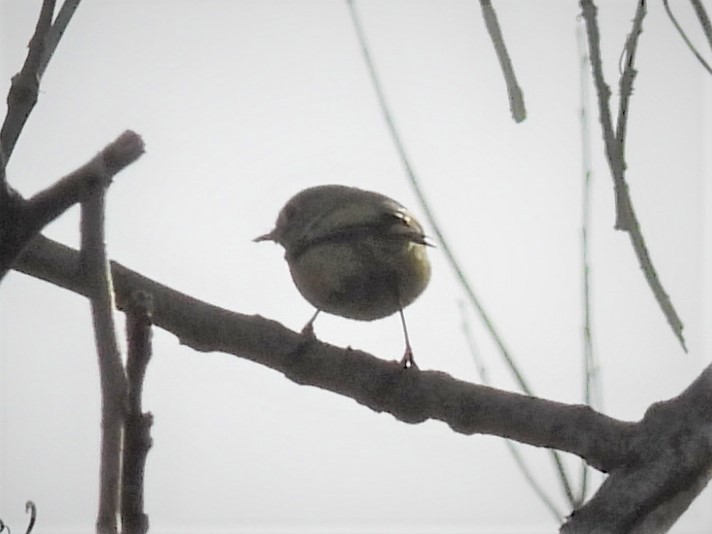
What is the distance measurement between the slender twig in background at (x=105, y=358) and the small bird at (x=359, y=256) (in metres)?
1.21

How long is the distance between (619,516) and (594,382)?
0.49 meters

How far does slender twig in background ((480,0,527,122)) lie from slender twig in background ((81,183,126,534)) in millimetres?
611

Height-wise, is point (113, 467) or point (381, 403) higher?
point (381, 403)

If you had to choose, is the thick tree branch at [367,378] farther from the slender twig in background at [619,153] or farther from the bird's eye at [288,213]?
the bird's eye at [288,213]

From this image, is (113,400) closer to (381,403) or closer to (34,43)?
(34,43)

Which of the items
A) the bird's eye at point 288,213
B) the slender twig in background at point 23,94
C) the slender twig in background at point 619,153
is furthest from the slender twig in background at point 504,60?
the bird's eye at point 288,213

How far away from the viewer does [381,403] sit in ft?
3.76

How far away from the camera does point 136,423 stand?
1.18 feet

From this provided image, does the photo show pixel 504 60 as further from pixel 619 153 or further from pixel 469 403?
pixel 469 403

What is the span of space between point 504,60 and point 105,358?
645 millimetres

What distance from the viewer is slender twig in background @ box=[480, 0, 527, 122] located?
89cm

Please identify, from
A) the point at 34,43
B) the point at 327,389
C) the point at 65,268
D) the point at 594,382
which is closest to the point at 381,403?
the point at 327,389

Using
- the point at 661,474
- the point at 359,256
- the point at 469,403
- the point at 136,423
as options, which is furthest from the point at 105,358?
the point at 359,256

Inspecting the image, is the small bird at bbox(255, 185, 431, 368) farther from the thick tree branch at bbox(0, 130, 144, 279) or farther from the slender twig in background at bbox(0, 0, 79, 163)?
the thick tree branch at bbox(0, 130, 144, 279)
